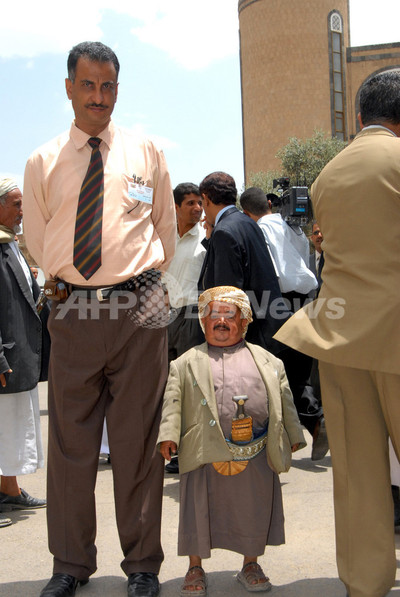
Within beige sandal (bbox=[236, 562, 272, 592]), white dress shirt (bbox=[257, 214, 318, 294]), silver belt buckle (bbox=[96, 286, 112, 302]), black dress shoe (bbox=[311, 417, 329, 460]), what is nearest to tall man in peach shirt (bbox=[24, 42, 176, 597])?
silver belt buckle (bbox=[96, 286, 112, 302])

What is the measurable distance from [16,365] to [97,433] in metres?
1.39

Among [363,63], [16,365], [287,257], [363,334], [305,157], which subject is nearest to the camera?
[363,334]

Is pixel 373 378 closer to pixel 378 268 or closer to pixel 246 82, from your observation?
pixel 378 268

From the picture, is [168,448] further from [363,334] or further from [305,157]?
[305,157]

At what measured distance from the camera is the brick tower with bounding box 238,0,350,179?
4203 cm

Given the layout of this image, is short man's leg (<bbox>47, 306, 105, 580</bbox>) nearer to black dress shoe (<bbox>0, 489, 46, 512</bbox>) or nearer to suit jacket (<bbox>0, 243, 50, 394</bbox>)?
suit jacket (<bbox>0, 243, 50, 394</bbox>)

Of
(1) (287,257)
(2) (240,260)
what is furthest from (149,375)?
(1) (287,257)

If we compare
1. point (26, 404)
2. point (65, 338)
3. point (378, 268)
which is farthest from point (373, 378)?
point (26, 404)

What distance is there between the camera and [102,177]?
3.22 meters

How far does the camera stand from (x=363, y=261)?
273 cm

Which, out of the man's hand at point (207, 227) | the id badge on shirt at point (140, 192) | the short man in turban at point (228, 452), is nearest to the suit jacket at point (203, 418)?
the short man in turban at point (228, 452)

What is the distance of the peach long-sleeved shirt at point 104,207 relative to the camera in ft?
10.4

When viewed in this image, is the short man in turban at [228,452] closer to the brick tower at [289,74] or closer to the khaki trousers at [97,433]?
the khaki trousers at [97,433]

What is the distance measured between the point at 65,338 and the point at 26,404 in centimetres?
158
